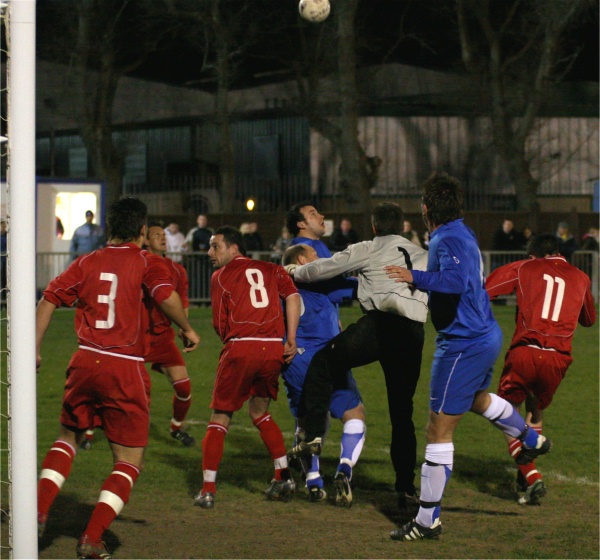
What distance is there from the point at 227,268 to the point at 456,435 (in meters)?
3.50

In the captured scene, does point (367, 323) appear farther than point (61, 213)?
No

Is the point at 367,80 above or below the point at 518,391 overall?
above

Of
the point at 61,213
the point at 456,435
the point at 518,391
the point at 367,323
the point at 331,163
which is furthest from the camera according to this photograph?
the point at 331,163

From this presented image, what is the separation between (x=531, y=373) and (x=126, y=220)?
2.94 metres

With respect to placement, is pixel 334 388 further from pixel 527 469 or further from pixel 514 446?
pixel 527 469

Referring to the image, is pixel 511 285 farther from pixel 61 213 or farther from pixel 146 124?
pixel 146 124

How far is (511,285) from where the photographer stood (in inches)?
267

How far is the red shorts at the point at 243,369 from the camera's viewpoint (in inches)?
265

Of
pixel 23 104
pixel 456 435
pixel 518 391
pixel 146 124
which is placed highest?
pixel 146 124

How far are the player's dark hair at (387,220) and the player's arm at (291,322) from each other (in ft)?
2.24

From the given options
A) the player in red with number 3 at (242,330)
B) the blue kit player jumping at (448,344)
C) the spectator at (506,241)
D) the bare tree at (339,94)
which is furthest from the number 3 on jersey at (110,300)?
the bare tree at (339,94)

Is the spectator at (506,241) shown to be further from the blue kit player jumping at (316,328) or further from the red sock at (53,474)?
the red sock at (53,474)

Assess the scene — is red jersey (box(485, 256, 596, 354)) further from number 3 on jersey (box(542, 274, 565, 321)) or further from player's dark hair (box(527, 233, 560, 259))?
player's dark hair (box(527, 233, 560, 259))

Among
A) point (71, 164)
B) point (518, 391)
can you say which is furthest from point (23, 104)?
point (71, 164)
